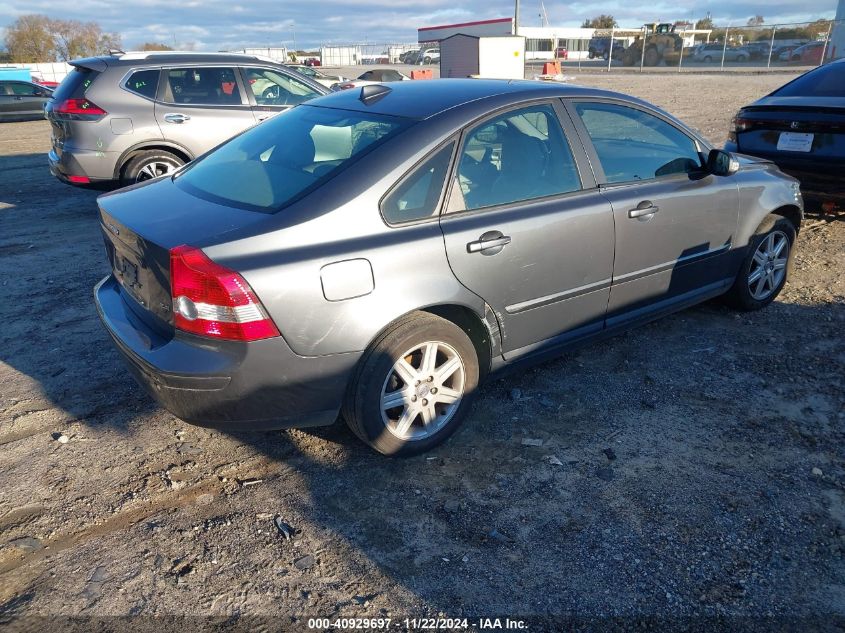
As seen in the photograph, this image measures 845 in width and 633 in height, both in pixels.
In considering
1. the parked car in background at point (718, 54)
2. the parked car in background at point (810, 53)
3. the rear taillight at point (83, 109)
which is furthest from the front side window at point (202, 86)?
the parked car in background at point (718, 54)

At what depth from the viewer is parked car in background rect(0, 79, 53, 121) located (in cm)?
1898

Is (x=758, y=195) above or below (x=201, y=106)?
below

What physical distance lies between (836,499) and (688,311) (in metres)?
2.25

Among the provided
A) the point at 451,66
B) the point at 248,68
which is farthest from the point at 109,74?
the point at 451,66

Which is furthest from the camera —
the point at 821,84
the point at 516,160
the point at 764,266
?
the point at 821,84

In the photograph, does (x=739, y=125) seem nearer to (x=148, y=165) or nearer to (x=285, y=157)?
(x=285, y=157)

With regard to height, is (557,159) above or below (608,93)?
below

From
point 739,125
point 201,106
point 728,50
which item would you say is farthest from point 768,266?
point 728,50

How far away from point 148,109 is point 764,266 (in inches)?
249

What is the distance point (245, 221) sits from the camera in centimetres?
291

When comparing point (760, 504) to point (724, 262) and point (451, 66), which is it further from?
point (451, 66)

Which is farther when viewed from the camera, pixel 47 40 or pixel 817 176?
pixel 47 40

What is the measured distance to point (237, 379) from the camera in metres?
2.77

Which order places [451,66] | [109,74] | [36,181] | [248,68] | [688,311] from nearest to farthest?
[688,311] < [109,74] < [248,68] < [36,181] < [451,66]
